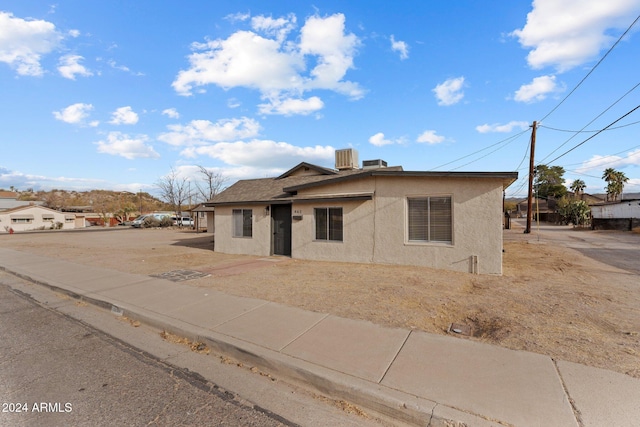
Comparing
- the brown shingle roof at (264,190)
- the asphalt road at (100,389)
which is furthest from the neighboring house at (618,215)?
the asphalt road at (100,389)

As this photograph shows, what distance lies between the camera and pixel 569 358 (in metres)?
3.63

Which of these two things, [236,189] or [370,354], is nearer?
[370,354]

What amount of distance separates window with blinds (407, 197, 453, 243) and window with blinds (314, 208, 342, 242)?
Answer: 2689mm

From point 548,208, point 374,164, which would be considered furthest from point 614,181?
point 374,164

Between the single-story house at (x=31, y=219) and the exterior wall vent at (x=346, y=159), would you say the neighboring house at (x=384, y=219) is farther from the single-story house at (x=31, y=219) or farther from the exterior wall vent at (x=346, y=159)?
the single-story house at (x=31, y=219)

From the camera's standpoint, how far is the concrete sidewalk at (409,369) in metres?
2.74

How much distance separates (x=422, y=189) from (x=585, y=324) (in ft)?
18.7

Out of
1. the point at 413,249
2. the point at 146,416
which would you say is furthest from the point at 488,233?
the point at 146,416

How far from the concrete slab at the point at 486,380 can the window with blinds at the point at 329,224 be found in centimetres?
742

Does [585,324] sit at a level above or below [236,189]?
below

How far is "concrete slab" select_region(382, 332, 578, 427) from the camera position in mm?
2721

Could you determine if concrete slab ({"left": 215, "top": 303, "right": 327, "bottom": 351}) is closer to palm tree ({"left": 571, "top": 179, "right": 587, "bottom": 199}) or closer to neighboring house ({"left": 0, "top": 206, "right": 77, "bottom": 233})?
neighboring house ({"left": 0, "top": 206, "right": 77, "bottom": 233})

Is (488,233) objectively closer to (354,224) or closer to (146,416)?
(354,224)

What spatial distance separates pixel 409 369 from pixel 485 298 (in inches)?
147
